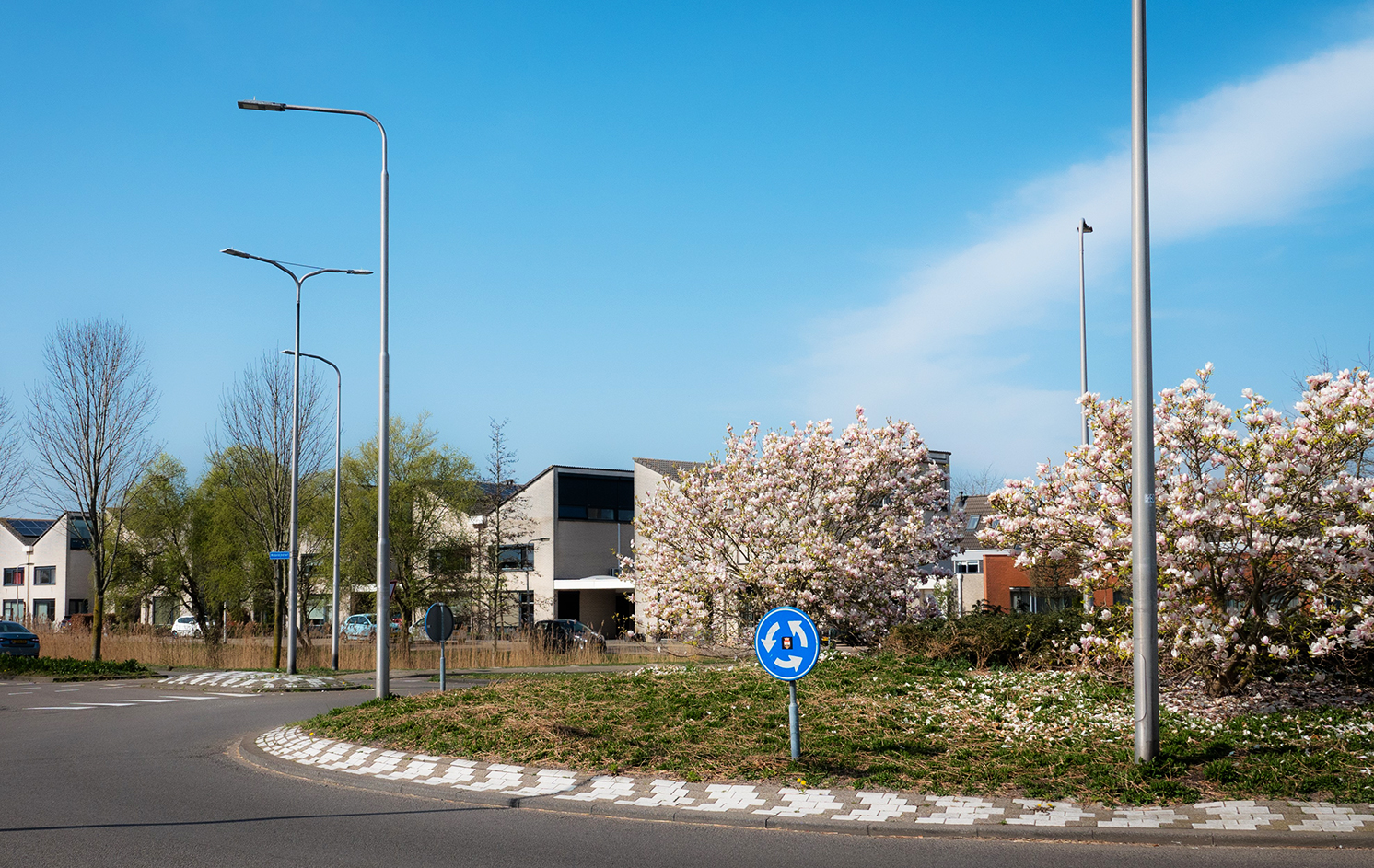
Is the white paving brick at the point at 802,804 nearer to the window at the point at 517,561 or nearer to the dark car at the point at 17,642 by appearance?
the dark car at the point at 17,642

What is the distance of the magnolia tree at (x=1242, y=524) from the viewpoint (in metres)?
11.1

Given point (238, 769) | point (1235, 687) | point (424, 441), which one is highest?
point (424, 441)

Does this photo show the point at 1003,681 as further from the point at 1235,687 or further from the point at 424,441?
the point at 424,441

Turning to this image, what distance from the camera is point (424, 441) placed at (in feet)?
159

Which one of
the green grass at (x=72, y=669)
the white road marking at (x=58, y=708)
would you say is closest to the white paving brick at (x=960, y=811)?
the white road marking at (x=58, y=708)

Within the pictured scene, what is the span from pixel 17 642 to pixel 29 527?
6700 cm

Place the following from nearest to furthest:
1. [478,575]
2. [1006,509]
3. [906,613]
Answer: [1006,509] < [906,613] < [478,575]

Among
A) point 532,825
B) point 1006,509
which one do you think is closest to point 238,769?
point 532,825

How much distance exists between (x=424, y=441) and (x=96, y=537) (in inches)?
801

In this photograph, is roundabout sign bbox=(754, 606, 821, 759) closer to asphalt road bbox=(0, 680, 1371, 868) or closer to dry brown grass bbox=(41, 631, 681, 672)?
asphalt road bbox=(0, 680, 1371, 868)

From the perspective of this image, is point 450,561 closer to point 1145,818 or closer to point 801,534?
point 801,534

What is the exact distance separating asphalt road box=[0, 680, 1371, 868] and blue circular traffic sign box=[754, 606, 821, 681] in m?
1.71

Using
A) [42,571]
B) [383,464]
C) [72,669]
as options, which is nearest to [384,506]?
[383,464]

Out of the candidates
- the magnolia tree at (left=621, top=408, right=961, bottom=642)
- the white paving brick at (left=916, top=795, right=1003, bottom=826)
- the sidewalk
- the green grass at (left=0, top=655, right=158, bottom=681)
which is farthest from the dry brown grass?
the white paving brick at (left=916, top=795, right=1003, bottom=826)
